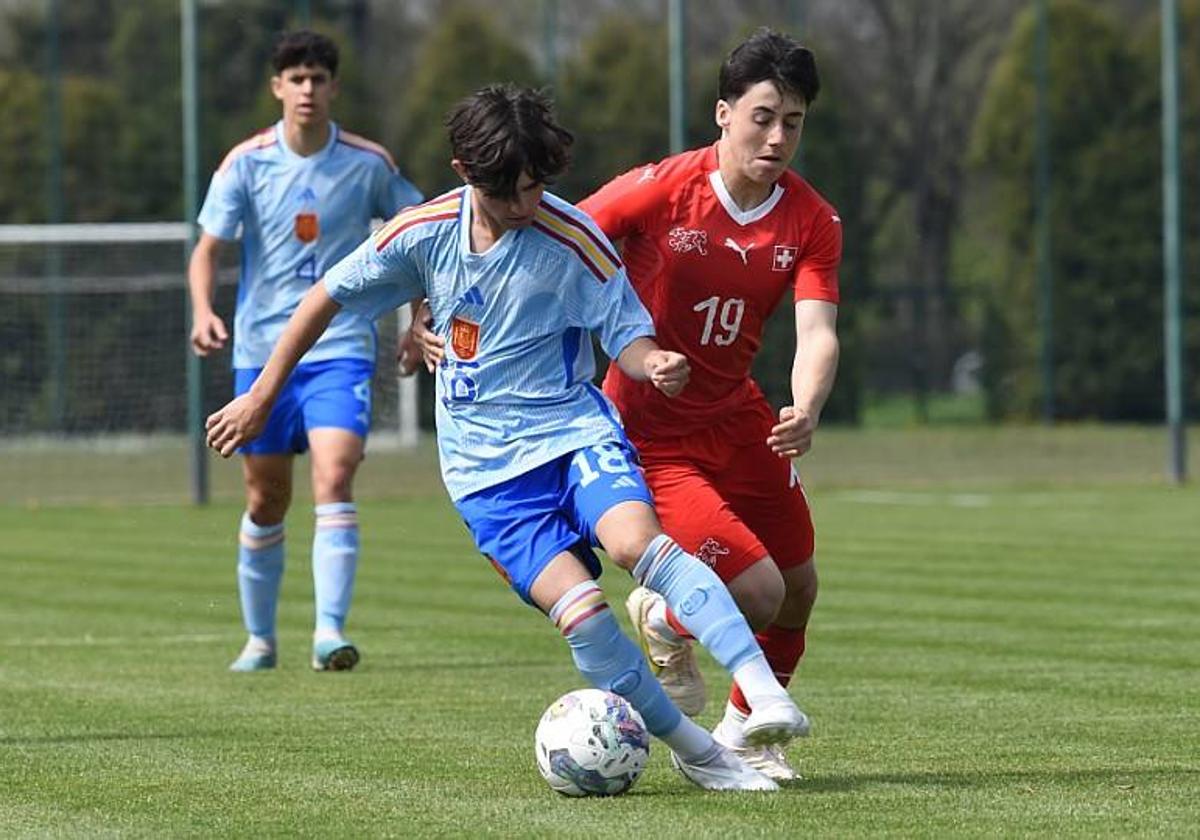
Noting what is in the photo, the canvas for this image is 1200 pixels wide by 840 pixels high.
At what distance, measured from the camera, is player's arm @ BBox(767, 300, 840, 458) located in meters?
6.43

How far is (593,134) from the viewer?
111 ft

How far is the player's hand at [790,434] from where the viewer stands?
641 centimetres

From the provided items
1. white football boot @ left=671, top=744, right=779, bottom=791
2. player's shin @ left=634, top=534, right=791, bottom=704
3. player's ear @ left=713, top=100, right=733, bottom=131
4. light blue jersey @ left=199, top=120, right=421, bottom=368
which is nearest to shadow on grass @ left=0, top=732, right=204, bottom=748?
white football boot @ left=671, top=744, right=779, bottom=791

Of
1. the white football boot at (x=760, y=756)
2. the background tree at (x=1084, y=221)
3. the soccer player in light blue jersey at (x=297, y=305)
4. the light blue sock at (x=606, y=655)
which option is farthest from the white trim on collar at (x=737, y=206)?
the background tree at (x=1084, y=221)

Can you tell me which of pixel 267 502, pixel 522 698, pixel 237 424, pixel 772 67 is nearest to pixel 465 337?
pixel 237 424

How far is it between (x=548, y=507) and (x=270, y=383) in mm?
796

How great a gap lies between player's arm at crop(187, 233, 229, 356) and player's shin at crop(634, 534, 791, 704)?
3615mm

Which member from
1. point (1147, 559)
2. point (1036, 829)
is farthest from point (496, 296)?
point (1147, 559)

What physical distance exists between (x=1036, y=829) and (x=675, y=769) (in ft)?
4.81

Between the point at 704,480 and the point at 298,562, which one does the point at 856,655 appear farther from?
the point at 298,562

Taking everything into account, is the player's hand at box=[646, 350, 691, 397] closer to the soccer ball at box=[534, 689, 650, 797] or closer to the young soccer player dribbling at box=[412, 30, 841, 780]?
the young soccer player dribbling at box=[412, 30, 841, 780]

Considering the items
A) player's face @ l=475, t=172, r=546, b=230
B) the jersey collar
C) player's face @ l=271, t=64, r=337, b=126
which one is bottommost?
player's face @ l=475, t=172, r=546, b=230

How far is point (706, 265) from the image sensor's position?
7152 mm

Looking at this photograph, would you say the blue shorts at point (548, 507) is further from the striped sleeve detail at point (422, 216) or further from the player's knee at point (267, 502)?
the player's knee at point (267, 502)
